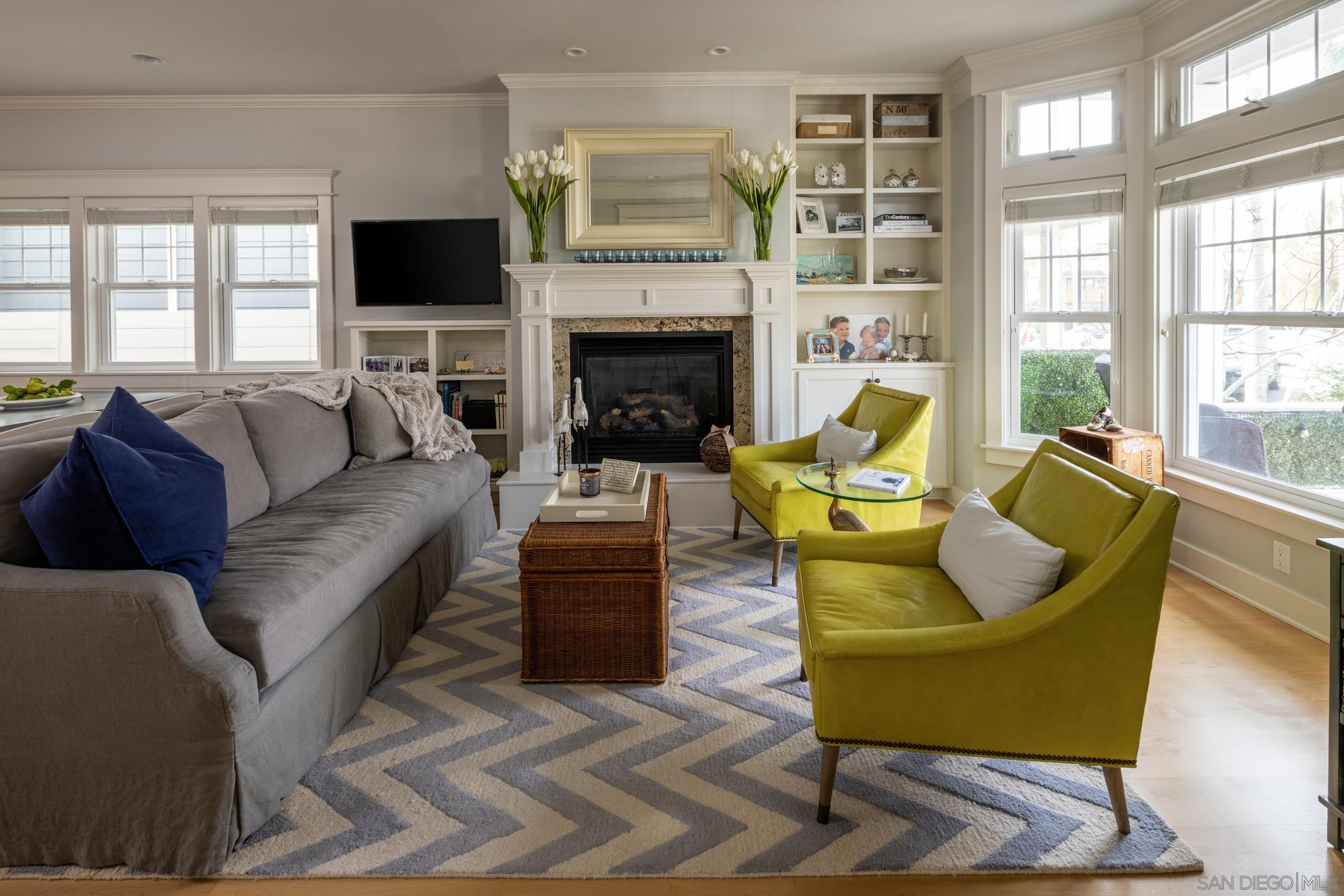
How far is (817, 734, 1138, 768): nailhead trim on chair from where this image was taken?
1.85 m

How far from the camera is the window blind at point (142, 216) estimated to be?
18.3ft

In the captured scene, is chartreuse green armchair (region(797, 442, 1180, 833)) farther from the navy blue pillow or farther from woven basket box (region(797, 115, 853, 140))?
woven basket box (region(797, 115, 853, 140))

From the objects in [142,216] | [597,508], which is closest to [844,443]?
[597,508]

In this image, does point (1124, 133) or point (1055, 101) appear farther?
point (1055, 101)

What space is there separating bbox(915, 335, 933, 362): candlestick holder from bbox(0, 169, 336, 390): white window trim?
149 inches

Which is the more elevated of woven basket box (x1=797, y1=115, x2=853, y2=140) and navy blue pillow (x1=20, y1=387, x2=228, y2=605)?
woven basket box (x1=797, y1=115, x2=853, y2=140)

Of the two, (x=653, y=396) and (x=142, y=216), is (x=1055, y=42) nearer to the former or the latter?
(x=653, y=396)

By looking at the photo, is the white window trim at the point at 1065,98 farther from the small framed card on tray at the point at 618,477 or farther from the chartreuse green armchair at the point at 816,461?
the small framed card on tray at the point at 618,477

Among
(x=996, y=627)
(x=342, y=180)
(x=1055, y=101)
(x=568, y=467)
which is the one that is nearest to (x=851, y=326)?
(x=1055, y=101)

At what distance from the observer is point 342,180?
5578mm

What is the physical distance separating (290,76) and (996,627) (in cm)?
505

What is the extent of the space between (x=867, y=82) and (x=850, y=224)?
84 centimetres

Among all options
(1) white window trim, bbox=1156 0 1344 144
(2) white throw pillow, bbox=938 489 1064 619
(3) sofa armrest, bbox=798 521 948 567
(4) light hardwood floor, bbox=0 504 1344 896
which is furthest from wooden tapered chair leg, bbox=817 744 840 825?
(1) white window trim, bbox=1156 0 1344 144

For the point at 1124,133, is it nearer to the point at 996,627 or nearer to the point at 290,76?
the point at 996,627
